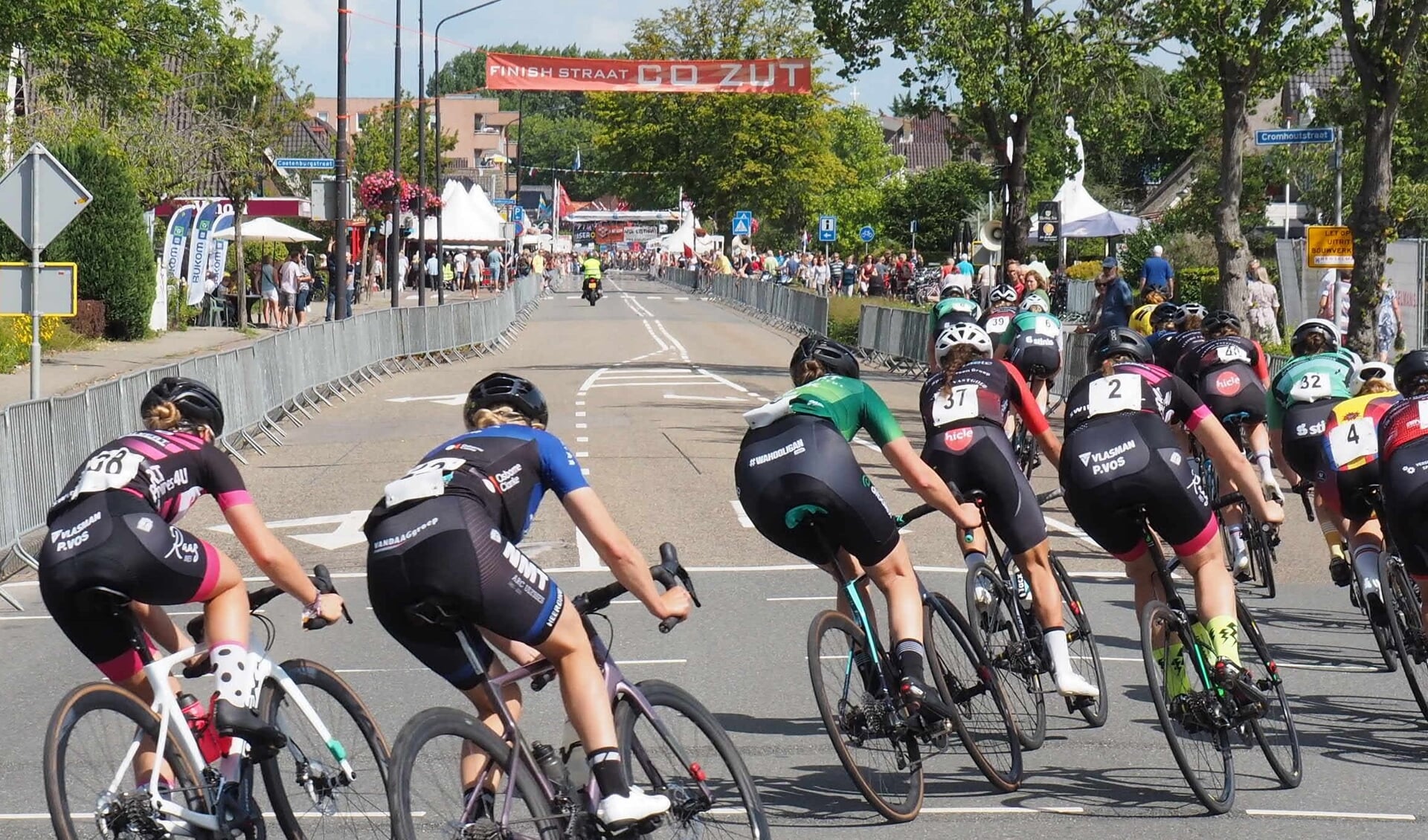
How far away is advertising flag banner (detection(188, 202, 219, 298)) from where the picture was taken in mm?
39562

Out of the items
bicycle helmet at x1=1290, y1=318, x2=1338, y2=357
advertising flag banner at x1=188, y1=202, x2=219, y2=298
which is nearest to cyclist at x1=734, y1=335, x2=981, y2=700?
bicycle helmet at x1=1290, y1=318, x2=1338, y2=357

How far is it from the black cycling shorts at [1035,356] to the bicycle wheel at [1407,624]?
4.57 metres

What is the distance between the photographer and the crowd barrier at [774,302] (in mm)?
43781

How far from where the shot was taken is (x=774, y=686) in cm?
898

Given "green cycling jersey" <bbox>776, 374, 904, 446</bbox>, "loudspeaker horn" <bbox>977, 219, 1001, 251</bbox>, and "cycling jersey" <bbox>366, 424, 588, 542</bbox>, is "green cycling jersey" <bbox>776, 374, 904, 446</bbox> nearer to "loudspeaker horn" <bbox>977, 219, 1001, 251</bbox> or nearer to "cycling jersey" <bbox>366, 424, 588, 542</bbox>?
"cycling jersey" <bbox>366, 424, 588, 542</bbox>

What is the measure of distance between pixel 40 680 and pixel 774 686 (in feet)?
11.7

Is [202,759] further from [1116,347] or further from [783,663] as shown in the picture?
[783,663]

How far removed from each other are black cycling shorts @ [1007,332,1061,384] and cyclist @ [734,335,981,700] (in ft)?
19.5

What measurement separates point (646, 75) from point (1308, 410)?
85.9ft

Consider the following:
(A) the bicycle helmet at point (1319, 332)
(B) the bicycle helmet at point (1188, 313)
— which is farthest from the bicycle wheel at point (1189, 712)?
(B) the bicycle helmet at point (1188, 313)

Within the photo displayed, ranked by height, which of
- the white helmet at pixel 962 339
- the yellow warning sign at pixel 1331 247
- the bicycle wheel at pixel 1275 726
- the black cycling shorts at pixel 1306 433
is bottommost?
the bicycle wheel at pixel 1275 726

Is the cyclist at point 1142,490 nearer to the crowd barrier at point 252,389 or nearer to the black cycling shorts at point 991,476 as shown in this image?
the black cycling shorts at point 991,476

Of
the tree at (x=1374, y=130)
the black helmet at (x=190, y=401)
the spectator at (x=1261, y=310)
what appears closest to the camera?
the black helmet at (x=190, y=401)

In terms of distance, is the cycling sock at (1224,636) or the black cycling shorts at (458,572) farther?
the cycling sock at (1224,636)
